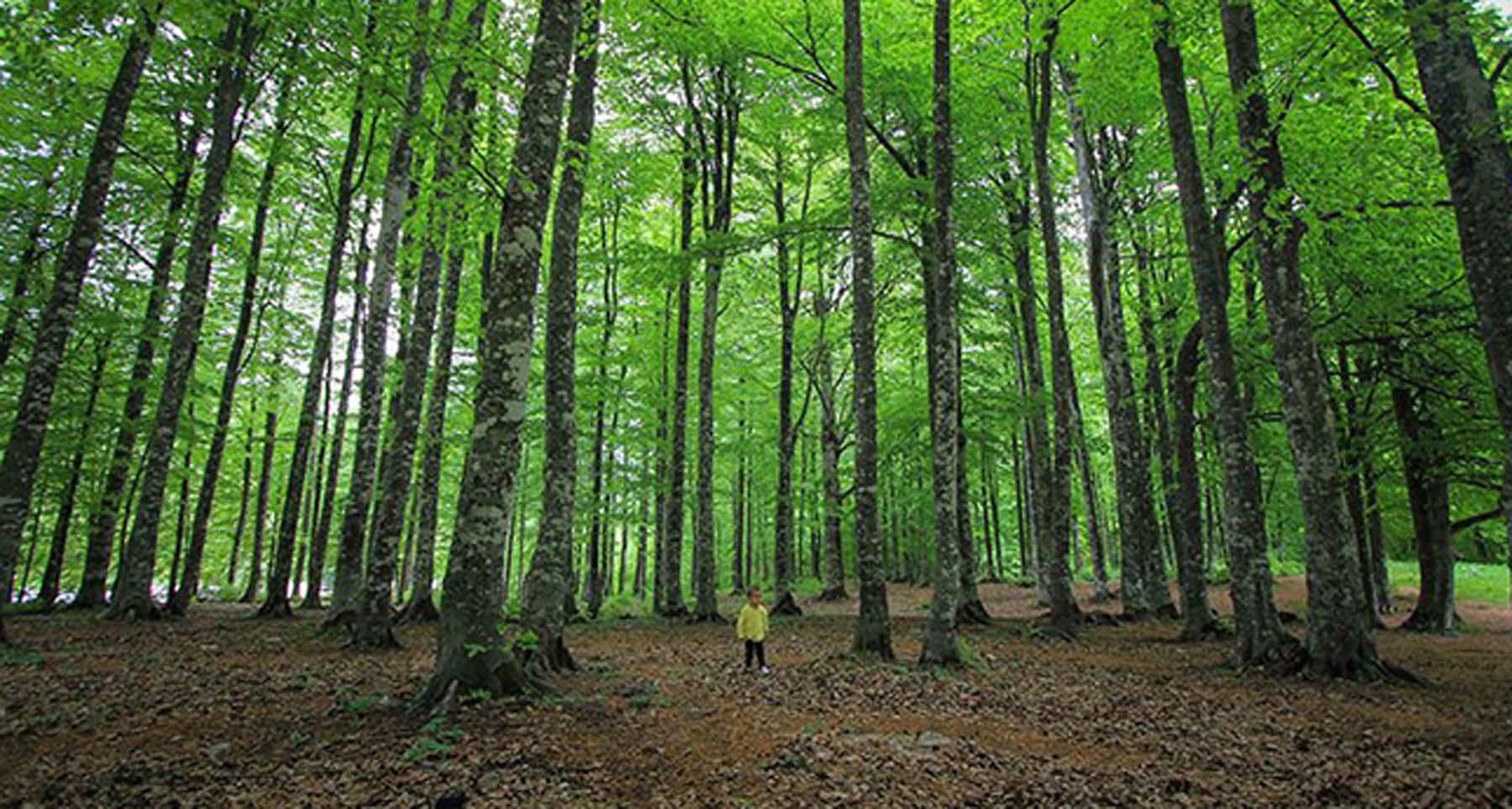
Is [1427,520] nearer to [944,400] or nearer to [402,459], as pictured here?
[944,400]

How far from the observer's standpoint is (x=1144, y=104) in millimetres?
16078

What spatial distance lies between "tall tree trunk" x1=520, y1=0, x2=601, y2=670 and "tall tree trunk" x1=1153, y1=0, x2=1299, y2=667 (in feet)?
28.6

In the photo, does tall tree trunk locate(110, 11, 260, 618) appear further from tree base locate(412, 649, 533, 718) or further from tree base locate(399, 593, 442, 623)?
tree base locate(412, 649, 533, 718)

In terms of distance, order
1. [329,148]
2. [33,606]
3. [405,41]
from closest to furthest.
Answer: [405,41]
[33,606]
[329,148]

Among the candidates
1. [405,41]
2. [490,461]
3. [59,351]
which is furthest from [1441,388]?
[59,351]

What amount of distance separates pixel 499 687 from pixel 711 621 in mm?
10393

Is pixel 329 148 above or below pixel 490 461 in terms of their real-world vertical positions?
above

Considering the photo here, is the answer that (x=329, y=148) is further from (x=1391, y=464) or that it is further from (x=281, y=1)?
(x=1391, y=464)

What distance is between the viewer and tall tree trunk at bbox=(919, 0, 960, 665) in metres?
10.2

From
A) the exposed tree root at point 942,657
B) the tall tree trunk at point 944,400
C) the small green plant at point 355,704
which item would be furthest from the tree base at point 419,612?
the tall tree trunk at point 944,400

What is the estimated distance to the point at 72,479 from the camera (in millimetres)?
16250

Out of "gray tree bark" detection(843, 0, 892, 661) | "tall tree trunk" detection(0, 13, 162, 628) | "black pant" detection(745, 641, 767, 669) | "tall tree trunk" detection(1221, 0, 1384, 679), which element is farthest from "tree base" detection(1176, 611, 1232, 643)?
"tall tree trunk" detection(0, 13, 162, 628)

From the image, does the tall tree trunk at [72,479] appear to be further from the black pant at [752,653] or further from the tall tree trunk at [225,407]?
the black pant at [752,653]

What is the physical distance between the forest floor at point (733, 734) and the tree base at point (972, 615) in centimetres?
444
